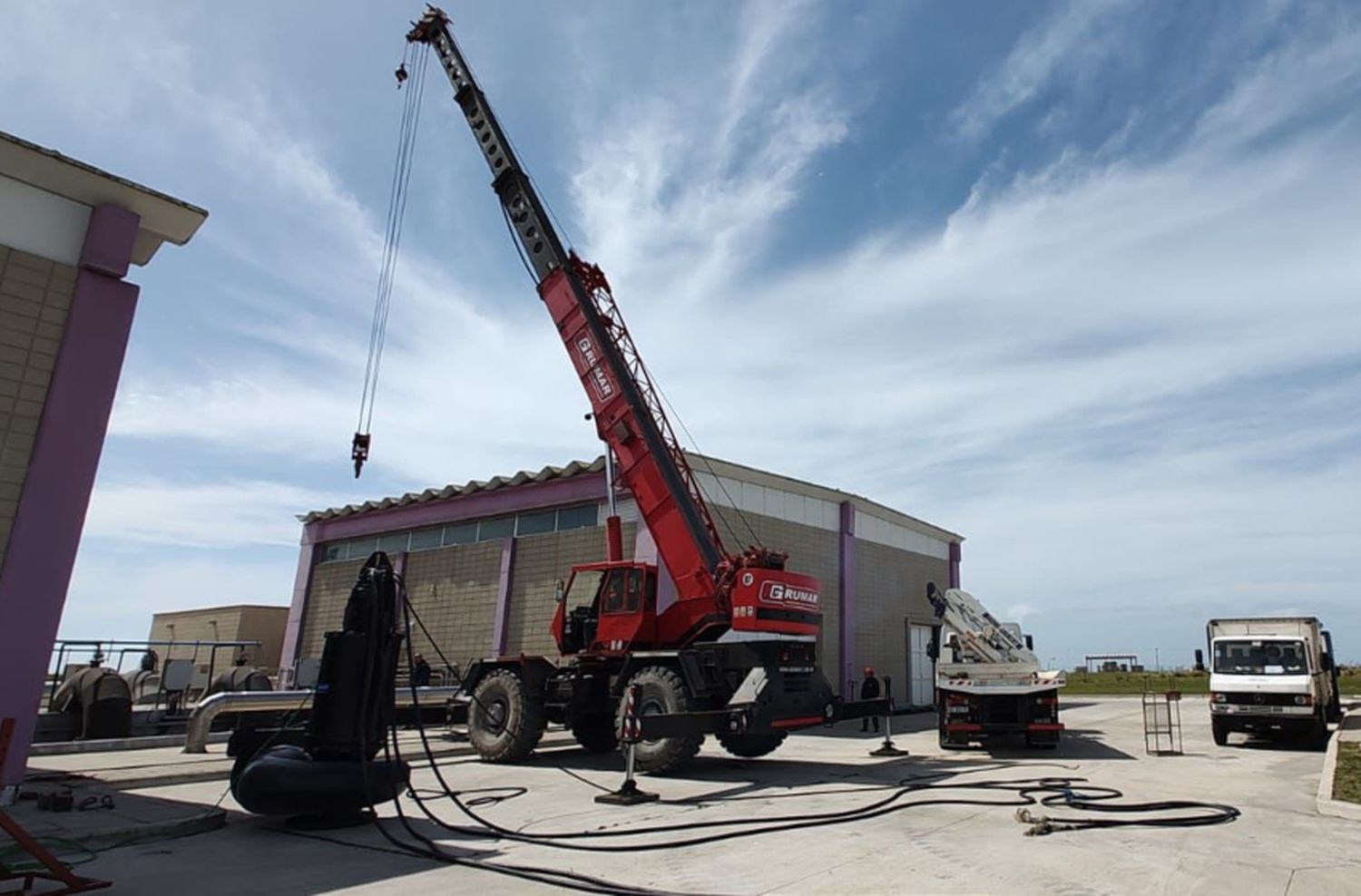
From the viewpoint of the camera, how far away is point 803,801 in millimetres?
9953

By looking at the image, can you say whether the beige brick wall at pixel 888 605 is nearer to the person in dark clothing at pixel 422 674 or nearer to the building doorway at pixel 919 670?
the building doorway at pixel 919 670

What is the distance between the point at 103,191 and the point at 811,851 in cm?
1030

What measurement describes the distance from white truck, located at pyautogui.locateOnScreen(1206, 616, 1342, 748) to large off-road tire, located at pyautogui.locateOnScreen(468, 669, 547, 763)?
44.5 feet

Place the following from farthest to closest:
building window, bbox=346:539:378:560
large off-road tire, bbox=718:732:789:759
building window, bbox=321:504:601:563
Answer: building window, bbox=346:539:378:560, building window, bbox=321:504:601:563, large off-road tire, bbox=718:732:789:759

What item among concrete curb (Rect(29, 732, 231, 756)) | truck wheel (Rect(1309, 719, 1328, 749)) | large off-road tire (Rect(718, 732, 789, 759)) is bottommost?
concrete curb (Rect(29, 732, 231, 756))

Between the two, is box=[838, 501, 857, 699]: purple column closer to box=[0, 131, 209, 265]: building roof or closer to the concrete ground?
the concrete ground

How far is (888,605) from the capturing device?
1148 inches

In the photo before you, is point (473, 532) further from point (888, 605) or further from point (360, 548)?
point (888, 605)

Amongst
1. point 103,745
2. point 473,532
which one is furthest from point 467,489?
point 103,745

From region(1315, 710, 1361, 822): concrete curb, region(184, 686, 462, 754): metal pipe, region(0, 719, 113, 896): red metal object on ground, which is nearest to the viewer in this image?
region(0, 719, 113, 896): red metal object on ground

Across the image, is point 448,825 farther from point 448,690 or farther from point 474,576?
point 474,576

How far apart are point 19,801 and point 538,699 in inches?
277

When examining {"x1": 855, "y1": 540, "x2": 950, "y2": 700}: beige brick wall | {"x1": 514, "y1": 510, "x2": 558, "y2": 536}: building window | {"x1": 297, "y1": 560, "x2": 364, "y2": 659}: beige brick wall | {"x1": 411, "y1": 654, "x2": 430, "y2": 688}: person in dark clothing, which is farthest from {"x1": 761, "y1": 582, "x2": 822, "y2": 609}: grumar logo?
{"x1": 297, "y1": 560, "x2": 364, "y2": 659}: beige brick wall

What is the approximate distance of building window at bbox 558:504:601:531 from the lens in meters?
23.3
